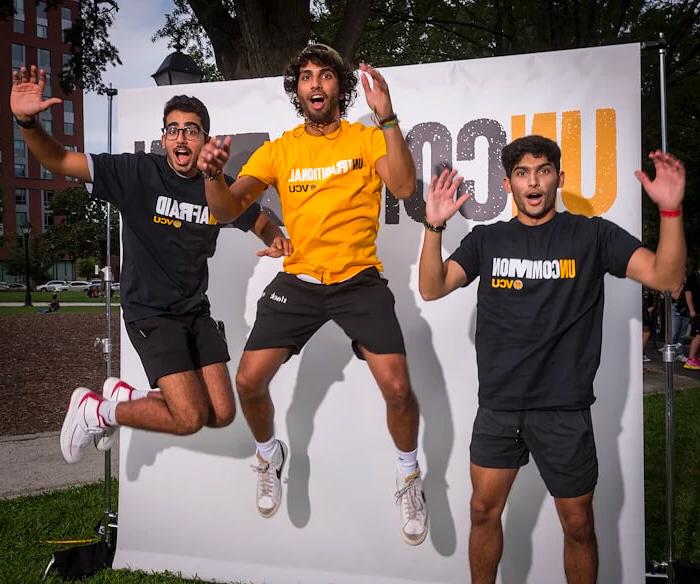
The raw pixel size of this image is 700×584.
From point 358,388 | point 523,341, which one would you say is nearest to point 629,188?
point 523,341

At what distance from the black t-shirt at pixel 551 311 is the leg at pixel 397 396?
59 centimetres

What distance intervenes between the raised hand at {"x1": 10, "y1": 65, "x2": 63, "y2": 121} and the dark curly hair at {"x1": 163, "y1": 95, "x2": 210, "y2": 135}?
2.73ft

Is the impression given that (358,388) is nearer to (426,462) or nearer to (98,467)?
(426,462)

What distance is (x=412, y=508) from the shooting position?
3.79 metres

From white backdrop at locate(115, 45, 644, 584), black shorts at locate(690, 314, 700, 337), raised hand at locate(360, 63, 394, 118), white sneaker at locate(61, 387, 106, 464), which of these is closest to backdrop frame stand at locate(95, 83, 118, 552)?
white backdrop at locate(115, 45, 644, 584)

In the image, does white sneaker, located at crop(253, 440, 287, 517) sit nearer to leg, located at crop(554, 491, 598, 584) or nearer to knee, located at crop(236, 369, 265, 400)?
knee, located at crop(236, 369, 265, 400)

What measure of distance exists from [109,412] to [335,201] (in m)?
1.82

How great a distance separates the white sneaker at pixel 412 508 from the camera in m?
3.75

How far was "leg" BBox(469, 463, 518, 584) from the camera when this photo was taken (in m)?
3.12

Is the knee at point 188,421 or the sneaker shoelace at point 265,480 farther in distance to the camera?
the sneaker shoelace at point 265,480

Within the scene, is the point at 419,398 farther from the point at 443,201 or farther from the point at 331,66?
the point at 331,66

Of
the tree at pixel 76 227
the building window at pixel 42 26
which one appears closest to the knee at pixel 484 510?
the tree at pixel 76 227

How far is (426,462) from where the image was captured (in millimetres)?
4020

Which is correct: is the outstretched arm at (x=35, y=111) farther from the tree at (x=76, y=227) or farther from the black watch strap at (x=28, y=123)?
Answer: the tree at (x=76, y=227)
